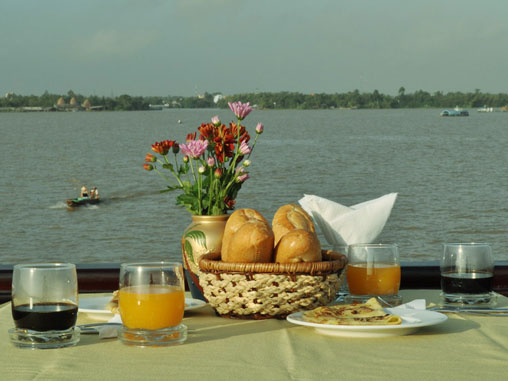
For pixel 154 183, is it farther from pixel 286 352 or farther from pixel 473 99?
pixel 473 99

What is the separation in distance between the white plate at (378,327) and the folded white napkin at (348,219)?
1.20 ft

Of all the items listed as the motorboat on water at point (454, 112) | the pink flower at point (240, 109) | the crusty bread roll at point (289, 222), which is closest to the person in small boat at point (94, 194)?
the pink flower at point (240, 109)

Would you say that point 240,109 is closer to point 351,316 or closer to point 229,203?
point 229,203

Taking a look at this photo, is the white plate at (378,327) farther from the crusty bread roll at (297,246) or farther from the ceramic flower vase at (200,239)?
the ceramic flower vase at (200,239)

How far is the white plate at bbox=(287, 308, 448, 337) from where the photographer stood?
1.35 meters

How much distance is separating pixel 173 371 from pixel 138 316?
162 millimetres

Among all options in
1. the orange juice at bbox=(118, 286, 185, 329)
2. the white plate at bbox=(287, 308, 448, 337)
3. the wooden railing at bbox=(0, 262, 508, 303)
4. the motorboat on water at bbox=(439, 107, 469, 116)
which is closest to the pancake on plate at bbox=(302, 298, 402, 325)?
the white plate at bbox=(287, 308, 448, 337)

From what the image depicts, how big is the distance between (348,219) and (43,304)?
74cm

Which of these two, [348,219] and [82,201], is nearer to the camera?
[348,219]

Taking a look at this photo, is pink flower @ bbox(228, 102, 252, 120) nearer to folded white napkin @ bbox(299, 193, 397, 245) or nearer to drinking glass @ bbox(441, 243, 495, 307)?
folded white napkin @ bbox(299, 193, 397, 245)

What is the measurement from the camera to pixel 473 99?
85.4 meters

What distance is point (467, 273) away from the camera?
1.64 metres

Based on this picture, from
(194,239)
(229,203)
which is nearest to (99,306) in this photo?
(194,239)

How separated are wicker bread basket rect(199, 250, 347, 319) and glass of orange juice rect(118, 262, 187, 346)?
0.18 meters
